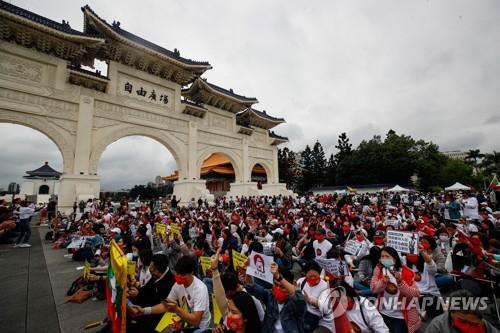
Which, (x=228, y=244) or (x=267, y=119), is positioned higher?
(x=267, y=119)

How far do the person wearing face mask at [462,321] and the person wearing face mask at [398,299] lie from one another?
0.79 metres

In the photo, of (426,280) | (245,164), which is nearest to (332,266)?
(426,280)

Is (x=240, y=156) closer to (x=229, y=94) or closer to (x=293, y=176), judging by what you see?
(x=229, y=94)

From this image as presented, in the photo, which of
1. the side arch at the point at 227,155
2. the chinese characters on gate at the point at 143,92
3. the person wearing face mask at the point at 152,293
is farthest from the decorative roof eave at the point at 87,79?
the person wearing face mask at the point at 152,293

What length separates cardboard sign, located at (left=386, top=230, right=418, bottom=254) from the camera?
407 centimetres

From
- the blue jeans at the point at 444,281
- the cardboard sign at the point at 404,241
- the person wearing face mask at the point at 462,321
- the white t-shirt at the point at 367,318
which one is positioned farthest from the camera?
the blue jeans at the point at 444,281

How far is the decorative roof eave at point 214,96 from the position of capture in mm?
22875

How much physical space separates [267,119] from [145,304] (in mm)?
28652

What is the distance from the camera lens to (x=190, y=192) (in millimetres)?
20266

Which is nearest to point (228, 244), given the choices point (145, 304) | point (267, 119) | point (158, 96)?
point (145, 304)

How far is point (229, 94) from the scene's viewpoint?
1000 inches

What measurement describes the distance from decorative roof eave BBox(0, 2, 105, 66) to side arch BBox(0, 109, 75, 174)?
4350 millimetres

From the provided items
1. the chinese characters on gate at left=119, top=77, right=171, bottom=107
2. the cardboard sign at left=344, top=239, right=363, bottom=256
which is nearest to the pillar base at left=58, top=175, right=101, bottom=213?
the chinese characters on gate at left=119, top=77, right=171, bottom=107

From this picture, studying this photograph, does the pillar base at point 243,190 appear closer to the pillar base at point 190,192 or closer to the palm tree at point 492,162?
the pillar base at point 190,192
